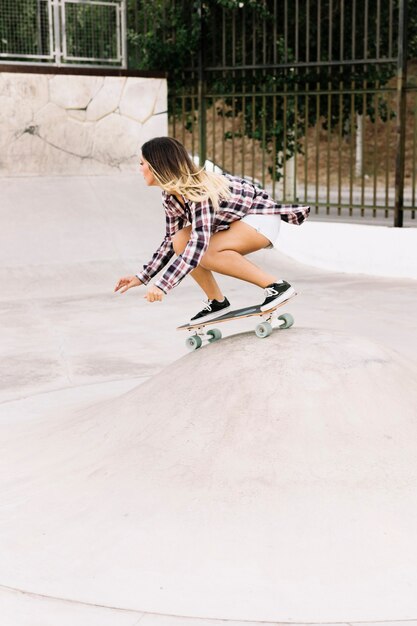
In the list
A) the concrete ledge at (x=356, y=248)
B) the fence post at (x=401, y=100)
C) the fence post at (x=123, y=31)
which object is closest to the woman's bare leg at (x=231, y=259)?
the concrete ledge at (x=356, y=248)

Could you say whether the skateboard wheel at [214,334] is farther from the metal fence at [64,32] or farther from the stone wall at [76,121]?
the metal fence at [64,32]

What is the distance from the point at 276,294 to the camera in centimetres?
472

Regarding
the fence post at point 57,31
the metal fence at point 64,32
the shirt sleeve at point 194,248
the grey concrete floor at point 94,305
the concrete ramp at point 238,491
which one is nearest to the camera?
the concrete ramp at point 238,491

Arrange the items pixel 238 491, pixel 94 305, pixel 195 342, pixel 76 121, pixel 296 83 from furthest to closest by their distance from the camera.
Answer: pixel 76 121, pixel 296 83, pixel 94 305, pixel 195 342, pixel 238 491

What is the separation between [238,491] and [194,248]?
1.25 metres

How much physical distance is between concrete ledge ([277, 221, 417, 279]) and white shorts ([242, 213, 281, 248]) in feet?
20.7

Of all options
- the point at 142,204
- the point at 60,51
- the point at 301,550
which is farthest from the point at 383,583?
the point at 60,51

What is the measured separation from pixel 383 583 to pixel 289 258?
9.14 metres

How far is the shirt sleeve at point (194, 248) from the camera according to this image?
4.53m

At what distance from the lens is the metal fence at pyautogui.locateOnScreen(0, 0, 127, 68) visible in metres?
13.4

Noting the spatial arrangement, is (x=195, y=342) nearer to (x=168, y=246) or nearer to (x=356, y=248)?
(x=168, y=246)

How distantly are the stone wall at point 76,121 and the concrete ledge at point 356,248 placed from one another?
2874 mm

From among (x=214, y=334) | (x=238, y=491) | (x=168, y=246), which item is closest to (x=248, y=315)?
(x=214, y=334)

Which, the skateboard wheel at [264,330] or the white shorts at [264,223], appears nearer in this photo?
the skateboard wheel at [264,330]
